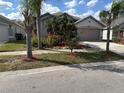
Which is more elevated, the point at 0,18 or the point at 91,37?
the point at 0,18

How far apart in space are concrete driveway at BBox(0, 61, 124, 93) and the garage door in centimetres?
2538

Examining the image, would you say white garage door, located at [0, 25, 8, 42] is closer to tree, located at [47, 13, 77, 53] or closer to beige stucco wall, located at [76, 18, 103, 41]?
tree, located at [47, 13, 77, 53]

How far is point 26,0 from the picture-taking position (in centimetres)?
1128

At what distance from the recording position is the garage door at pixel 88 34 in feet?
113

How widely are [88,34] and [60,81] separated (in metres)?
28.3

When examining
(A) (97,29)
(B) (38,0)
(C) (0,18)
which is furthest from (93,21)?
(B) (38,0)

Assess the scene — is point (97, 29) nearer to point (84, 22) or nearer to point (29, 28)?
point (84, 22)

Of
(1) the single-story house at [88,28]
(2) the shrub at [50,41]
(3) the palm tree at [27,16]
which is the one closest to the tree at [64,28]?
(2) the shrub at [50,41]

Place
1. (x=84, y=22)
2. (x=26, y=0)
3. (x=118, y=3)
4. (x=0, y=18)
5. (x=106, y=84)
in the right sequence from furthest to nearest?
(x=84, y=22) → (x=0, y=18) → (x=118, y=3) → (x=26, y=0) → (x=106, y=84)

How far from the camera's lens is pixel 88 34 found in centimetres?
3481

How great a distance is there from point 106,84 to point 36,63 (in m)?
4.81

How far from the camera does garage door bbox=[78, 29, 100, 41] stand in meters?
34.3

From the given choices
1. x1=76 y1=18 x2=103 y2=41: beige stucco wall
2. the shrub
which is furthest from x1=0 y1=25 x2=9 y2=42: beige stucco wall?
x1=76 y1=18 x2=103 y2=41: beige stucco wall

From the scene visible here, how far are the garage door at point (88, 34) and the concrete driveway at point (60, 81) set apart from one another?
25.4 m
